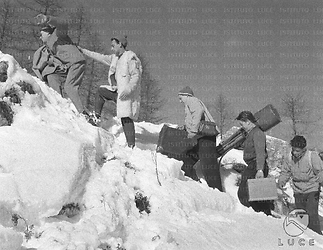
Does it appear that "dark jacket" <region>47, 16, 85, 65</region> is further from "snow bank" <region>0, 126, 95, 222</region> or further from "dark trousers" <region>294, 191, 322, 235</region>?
"dark trousers" <region>294, 191, 322, 235</region>

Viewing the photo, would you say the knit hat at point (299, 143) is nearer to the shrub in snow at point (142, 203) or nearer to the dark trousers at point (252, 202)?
the dark trousers at point (252, 202)

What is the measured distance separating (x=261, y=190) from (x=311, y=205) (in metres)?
1.03

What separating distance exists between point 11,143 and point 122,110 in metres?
2.84

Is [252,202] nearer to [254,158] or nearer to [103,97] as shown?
[254,158]

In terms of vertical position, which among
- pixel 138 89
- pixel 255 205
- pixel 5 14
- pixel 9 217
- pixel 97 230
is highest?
pixel 5 14

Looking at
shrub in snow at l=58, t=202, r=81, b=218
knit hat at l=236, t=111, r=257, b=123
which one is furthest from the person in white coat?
shrub in snow at l=58, t=202, r=81, b=218

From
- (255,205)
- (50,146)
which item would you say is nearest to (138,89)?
(255,205)

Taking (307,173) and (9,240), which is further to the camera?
Result: (307,173)

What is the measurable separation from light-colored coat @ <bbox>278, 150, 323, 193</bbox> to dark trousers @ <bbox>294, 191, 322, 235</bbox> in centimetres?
8

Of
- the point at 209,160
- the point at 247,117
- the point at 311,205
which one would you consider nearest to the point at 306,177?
the point at 311,205

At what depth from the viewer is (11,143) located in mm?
3002

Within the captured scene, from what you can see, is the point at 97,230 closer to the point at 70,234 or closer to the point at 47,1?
the point at 70,234

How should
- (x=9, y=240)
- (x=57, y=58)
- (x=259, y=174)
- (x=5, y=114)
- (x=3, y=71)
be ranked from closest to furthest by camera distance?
(x=9, y=240)
(x=5, y=114)
(x=3, y=71)
(x=259, y=174)
(x=57, y=58)

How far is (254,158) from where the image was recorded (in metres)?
5.61
